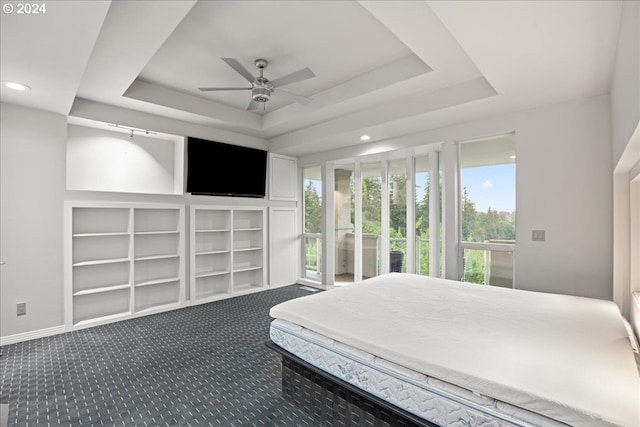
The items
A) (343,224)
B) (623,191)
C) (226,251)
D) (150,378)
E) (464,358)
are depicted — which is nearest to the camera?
(464,358)

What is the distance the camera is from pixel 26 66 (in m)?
2.39

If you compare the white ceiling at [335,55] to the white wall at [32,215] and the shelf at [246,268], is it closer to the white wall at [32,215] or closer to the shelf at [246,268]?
the white wall at [32,215]

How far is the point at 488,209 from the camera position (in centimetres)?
382

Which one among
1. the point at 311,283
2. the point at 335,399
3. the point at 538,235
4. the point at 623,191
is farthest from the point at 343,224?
the point at 335,399

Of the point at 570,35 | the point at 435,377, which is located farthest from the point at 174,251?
the point at 570,35

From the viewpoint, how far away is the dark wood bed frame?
163cm

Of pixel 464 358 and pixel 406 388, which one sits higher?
pixel 464 358

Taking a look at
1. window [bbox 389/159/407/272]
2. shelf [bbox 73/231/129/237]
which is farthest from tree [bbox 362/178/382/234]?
shelf [bbox 73/231/129/237]

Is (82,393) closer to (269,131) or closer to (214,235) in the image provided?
(214,235)

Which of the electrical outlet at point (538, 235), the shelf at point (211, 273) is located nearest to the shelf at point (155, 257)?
the shelf at point (211, 273)

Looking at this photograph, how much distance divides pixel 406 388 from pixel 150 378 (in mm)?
2127

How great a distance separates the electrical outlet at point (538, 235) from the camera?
328 cm

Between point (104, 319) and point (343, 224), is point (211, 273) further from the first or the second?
point (343, 224)

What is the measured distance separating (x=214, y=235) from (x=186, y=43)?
3.01 m
